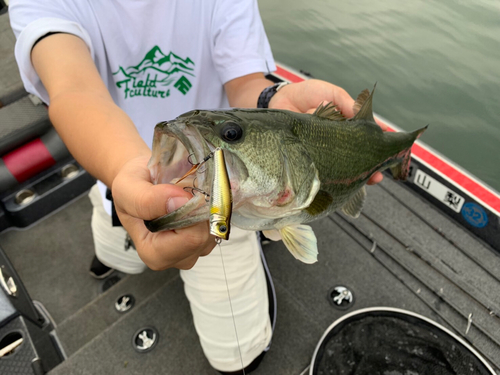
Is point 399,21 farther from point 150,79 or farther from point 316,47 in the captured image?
point 150,79

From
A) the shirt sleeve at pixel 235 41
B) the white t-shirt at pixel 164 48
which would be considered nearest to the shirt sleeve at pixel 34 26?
the white t-shirt at pixel 164 48

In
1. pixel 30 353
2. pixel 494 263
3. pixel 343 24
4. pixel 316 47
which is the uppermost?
pixel 343 24

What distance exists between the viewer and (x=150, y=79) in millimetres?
1959

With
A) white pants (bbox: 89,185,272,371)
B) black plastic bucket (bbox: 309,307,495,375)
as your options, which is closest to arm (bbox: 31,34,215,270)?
white pants (bbox: 89,185,272,371)

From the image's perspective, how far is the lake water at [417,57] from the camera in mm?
2979

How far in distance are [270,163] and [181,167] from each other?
0.26 meters

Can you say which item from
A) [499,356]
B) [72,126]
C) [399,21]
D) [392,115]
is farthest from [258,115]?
[399,21]

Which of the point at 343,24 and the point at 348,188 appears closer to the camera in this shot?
the point at 348,188

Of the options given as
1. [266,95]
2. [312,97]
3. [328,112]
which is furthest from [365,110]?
[266,95]

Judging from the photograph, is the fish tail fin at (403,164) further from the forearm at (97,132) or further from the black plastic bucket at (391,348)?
the forearm at (97,132)

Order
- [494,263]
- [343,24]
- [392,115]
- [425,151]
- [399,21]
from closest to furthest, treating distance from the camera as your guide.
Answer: [494,263] < [425,151] < [392,115] < [399,21] < [343,24]

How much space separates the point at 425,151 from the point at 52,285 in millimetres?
3232

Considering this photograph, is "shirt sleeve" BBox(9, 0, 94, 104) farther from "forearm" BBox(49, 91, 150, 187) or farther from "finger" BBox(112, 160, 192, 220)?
"finger" BBox(112, 160, 192, 220)

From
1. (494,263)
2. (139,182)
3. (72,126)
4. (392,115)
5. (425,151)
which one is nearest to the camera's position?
(139,182)
